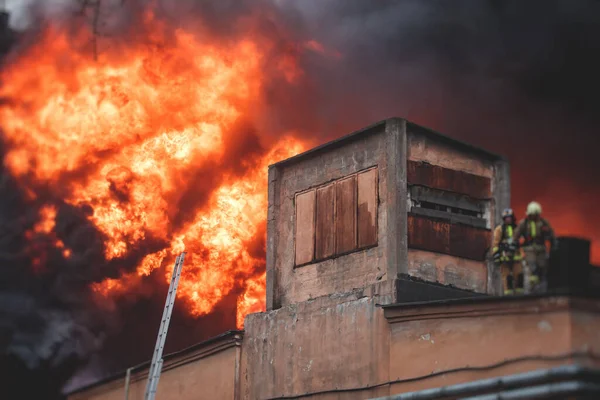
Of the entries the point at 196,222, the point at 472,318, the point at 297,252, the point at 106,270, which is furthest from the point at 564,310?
the point at 106,270

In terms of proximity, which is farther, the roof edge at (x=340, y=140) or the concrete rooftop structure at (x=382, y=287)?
the roof edge at (x=340, y=140)

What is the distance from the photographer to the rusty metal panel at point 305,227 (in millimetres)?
20656

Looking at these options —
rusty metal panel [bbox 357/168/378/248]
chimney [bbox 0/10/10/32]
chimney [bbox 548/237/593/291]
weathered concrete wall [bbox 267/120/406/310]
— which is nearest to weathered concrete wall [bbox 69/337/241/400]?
weathered concrete wall [bbox 267/120/406/310]

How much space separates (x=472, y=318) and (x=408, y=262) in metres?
3.09

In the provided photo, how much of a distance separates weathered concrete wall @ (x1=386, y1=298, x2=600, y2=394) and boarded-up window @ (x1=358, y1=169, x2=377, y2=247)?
2.21m

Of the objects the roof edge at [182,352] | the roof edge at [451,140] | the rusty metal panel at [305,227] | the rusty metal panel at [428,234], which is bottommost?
the roof edge at [182,352]

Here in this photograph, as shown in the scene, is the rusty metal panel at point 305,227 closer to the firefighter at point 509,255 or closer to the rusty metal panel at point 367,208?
the rusty metal panel at point 367,208

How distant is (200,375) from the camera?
2173 centimetres

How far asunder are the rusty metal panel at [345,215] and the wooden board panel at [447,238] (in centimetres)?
142

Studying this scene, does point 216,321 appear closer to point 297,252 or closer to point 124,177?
point 124,177

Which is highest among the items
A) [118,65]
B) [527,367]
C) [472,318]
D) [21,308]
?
[118,65]

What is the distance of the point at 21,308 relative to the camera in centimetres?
2956

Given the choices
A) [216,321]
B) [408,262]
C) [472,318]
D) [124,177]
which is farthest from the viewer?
[216,321]

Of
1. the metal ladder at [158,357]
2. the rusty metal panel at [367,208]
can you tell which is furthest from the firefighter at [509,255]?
the metal ladder at [158,357]
